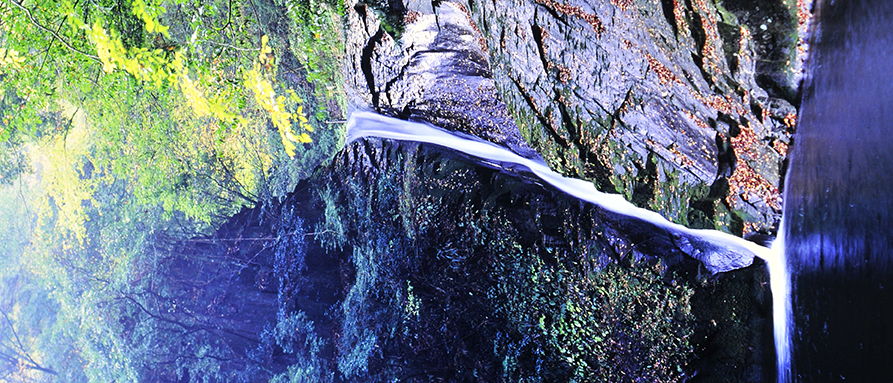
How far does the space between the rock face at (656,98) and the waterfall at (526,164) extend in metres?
0.10

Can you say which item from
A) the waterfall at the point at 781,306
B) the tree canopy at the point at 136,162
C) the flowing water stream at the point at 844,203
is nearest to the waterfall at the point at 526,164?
the waterfall at the point at 781,306

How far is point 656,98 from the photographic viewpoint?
3328 mm

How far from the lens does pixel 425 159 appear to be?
16.8 feet

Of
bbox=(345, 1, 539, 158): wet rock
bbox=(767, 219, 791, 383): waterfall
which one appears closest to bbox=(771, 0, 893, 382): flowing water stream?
bbox=(767, 219, 791, 383): waterfall

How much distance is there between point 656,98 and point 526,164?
5.25 feet

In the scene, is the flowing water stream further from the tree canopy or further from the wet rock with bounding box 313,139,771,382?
the tree canopy

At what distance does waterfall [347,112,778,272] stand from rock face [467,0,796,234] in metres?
0.10

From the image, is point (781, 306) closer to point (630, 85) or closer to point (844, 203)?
point (844, 203)

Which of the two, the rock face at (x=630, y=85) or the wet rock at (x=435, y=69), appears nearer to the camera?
the rock face at (x=630, y=85)

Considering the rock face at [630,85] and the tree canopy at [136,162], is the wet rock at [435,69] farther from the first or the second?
the tree canopy at [136,162]

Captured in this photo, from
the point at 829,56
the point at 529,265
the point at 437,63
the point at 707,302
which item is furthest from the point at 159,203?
the point at 829,56

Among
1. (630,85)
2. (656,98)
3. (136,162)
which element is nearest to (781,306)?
(656,98)

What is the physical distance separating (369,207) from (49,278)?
7.60m

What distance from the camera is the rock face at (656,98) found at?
117 inches
